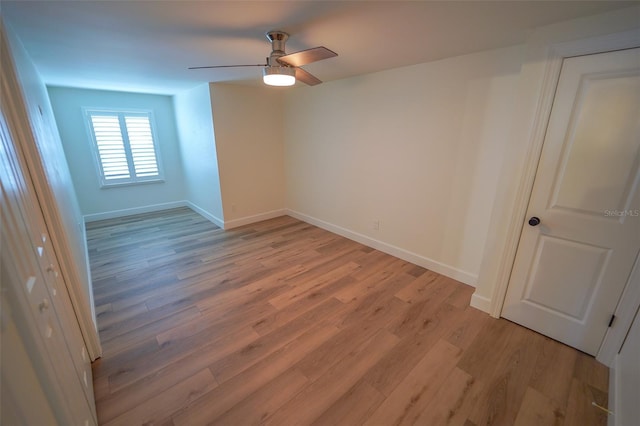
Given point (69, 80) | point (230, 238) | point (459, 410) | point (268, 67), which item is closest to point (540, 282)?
point (459, 410)

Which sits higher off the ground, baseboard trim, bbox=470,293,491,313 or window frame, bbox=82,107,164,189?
window frame, bbox=82,107,164,189

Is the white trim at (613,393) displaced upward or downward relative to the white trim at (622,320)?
downward

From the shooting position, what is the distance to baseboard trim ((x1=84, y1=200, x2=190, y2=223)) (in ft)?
15.8

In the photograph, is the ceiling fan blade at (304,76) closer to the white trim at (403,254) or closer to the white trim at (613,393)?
the white trim at (403,254)

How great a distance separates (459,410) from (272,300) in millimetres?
1665

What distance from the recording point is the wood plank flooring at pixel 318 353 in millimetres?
1521

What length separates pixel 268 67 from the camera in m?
1.99

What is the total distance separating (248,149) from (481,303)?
3914mm

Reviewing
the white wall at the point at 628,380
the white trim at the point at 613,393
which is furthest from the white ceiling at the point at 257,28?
the white trim at the point at 613,393

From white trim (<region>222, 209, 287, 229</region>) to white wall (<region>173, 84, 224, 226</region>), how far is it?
160mm

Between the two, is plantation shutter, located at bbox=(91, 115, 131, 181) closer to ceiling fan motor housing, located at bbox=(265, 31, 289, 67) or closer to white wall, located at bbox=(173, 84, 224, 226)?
white wall, located at bbox=(173, 84, 224, 226)

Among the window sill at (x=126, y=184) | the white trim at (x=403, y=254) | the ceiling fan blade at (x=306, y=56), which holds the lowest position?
the white trim at (x=403, y=254)

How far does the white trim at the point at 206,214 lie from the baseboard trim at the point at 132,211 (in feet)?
0.78

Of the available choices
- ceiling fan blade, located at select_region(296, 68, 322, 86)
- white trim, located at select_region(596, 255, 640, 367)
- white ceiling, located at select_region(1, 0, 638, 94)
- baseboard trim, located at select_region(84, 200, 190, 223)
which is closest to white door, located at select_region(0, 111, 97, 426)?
white ceiling, located at select_region(1, 0, 638, 94)
